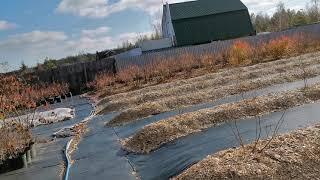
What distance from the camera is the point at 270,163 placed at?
554 cm

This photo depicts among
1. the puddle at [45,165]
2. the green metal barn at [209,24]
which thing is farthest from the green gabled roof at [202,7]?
the puddle at [45,165]

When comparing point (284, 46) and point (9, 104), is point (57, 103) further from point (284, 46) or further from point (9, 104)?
point (9, 104)

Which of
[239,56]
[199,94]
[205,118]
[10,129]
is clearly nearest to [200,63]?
[239,56]

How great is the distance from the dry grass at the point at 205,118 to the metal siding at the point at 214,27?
1203 inches

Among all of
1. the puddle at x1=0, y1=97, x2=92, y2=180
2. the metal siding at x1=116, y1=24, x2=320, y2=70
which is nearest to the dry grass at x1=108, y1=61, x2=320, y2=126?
the puddle at x1=0, y1=97, x2=92, y2=180

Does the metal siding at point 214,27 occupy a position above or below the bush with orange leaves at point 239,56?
above

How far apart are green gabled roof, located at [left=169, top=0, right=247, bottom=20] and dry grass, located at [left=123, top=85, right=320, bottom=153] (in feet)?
105

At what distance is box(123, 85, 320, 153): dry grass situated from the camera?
8875 millimetres

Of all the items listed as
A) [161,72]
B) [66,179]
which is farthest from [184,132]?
[161,72]

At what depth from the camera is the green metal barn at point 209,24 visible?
41219 millimetres

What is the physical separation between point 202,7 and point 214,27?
2.80 m

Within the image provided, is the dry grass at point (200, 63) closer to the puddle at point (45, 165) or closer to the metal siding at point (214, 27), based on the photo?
the puddle at point (45, 165)

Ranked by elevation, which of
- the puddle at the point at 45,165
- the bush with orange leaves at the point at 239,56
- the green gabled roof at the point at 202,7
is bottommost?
the puddle at the point at 45,165

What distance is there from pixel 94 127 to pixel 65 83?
1688 cm
